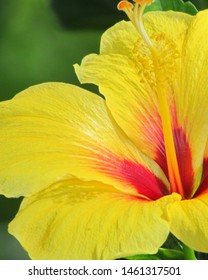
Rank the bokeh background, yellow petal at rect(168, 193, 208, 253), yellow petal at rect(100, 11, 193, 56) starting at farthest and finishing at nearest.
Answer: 1. the bokeh background
2. yellow petal at rect(100, 11, 193, 56)
3. yellow petal at rect(168, 193, 208, 253)

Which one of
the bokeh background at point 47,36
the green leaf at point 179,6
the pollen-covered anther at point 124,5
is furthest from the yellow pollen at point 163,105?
the bokeh background at point 47,36

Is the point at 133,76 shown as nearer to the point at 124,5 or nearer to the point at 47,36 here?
the point at 124,5

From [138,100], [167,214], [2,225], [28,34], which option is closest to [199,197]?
[167,214]

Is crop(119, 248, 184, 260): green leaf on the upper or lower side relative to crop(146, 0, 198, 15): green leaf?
lower

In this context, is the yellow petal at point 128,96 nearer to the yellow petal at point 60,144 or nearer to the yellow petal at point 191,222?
the yellow petal at point 60,144

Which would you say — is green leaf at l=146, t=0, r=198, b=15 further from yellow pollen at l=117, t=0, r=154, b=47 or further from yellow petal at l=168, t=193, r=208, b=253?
yellow petal at l=168, t=193, r=208, b=253

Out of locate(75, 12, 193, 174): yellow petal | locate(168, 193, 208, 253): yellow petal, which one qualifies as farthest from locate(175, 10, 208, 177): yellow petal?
locate(168, 193, 208, 253): yellow petal

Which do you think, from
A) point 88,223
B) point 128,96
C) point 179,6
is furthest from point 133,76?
point 88,223

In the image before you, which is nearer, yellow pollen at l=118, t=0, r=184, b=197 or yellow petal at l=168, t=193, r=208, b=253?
yellow petal at l=168, t=193, r=208, b=253
